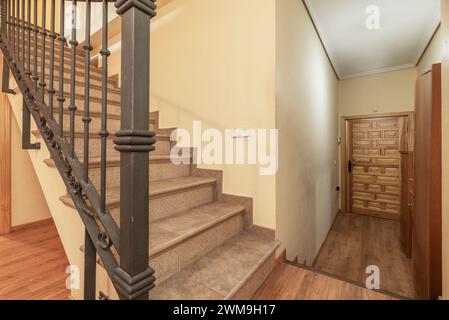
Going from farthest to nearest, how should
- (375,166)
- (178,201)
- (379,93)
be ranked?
1. (375,166)
2. (379,93)
3. (178,201)

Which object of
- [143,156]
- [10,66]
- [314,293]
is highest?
[10,66]

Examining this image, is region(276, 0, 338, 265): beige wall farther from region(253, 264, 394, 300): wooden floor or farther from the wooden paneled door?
the wooden paneled door

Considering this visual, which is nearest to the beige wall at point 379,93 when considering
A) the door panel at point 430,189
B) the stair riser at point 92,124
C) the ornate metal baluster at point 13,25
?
the door panel at point 430,189

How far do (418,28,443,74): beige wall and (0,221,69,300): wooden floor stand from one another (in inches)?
177

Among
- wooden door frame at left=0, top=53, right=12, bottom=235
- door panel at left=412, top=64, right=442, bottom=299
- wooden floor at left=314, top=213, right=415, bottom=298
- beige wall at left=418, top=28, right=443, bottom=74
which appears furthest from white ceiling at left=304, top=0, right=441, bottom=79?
wooden door frame at left=0, top=53, right=12, bottom=235

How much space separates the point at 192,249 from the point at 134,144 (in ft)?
2.62

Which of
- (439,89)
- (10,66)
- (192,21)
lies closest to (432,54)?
(439,89)

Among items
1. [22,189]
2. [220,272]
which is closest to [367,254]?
[220,272]

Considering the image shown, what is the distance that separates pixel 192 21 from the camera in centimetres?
216

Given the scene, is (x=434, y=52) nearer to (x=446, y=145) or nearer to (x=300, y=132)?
(x=300, y=132)

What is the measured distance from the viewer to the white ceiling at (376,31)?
2.45 metres

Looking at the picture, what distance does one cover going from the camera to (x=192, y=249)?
50.7 inches

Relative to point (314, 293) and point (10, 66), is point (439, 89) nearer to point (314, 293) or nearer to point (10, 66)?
point (314, 293)

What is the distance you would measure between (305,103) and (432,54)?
7.39ft
